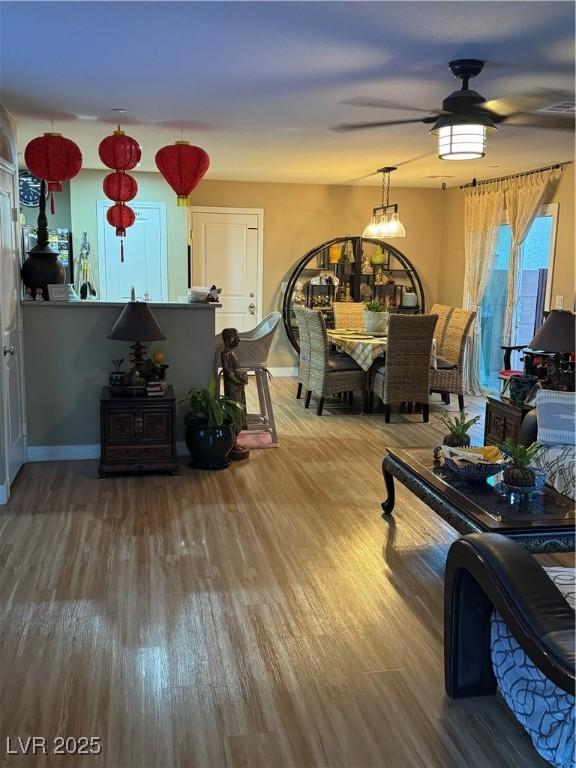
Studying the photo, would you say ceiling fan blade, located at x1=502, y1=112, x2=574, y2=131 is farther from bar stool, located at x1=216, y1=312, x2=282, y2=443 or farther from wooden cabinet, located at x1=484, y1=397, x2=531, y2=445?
bar stool, located at x1=216, y1=312, x2=282, y2=443

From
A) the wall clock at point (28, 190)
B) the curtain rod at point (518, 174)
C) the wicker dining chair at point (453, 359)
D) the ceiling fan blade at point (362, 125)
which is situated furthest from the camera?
the wall clock at point (28, 190)

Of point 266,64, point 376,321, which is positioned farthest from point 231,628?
point 376,321

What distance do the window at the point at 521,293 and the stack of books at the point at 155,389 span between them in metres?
3.97

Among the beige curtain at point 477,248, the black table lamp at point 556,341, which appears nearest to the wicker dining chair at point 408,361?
the beige curtain at point 477,248

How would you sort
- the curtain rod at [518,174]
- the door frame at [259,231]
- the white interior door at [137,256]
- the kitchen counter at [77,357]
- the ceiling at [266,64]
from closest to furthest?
the ceiling at [266,64] < the kitchen counter at [77,357] < the curtain rod at [518,174] < the white interior door at [137,256] < the door frame at [259,231]

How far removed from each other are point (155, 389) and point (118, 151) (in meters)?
1.56

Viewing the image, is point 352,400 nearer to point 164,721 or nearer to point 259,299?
point 259,299

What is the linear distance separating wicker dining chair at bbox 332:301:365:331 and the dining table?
75 centimetres

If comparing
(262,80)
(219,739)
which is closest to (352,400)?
(262,80)

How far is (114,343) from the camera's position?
4.96 m

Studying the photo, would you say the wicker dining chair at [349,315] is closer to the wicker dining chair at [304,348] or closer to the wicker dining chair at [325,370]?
the wicker dining chair at [304,348]

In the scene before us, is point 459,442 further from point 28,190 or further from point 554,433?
point 28,190

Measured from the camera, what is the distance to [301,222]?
27.9ft

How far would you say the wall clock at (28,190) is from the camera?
24.1 ft
